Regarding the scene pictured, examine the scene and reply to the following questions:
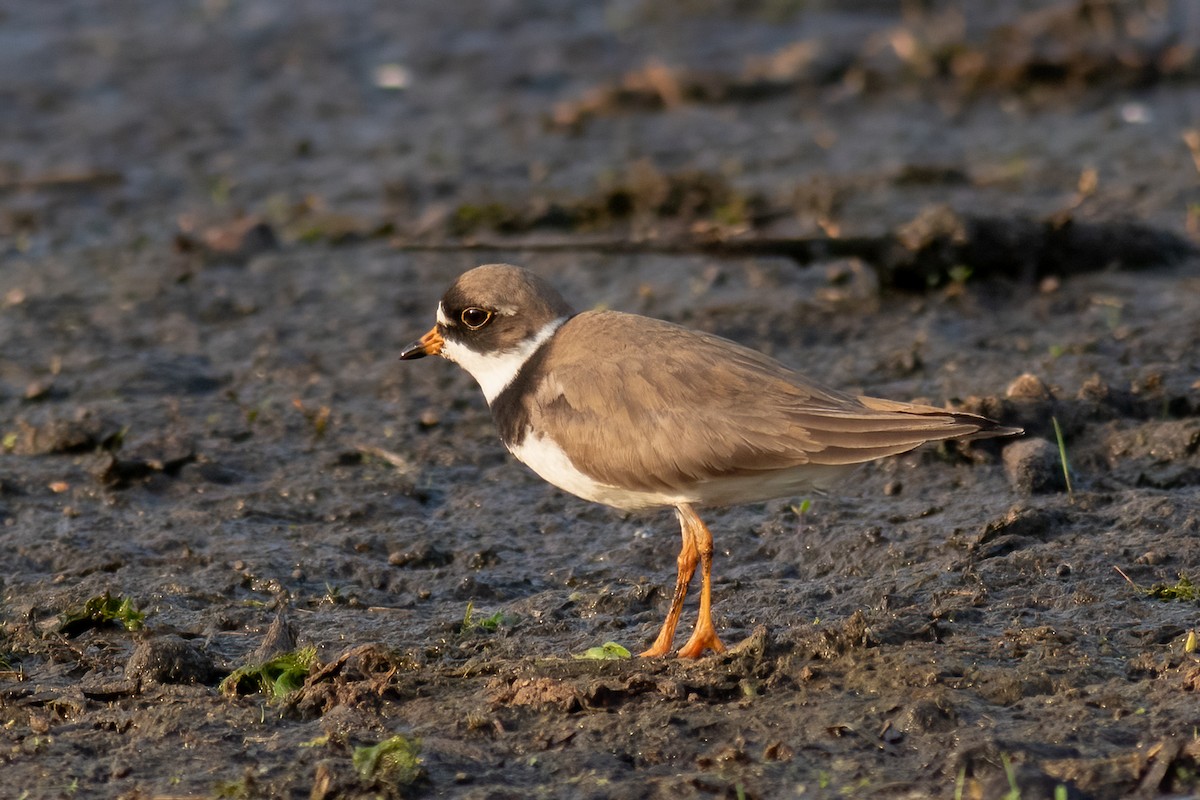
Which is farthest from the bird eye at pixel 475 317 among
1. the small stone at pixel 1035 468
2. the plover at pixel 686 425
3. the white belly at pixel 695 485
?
the small stone at pixel 1035 468

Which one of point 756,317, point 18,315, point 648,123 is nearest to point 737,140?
point 648,123

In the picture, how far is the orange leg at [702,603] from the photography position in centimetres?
536

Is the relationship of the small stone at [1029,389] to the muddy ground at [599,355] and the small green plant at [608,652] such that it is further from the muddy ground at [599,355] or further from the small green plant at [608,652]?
the small green plant at [608,652]

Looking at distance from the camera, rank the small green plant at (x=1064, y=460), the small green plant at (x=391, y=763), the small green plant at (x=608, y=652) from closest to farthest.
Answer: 1. the small green plant at (x=391, y=763)
2. the small green plant at (x=608, y=652)
3. the small green plant at (x=1064, y=460)

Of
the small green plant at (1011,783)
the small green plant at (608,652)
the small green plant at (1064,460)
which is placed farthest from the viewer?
the small green plant at (1064,460)

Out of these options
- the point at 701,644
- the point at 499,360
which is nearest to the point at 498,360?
the point at 499,360

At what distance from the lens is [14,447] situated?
7.45m

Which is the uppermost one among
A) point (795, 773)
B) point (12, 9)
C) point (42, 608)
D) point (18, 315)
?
point (12, 9)

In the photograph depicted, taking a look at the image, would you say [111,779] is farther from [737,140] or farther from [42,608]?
[737,140]

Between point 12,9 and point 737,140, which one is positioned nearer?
point 737,140

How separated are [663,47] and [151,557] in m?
8.97

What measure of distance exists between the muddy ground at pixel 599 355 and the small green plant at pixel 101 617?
0.02 metres

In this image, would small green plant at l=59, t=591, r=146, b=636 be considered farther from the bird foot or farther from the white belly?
the bird foot

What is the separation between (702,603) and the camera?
5.41 metres
